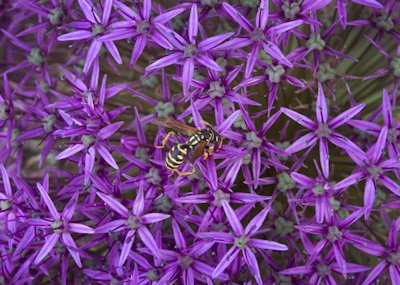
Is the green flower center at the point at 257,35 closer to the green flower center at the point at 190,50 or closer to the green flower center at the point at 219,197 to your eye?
the green flower center at the point at 190,50

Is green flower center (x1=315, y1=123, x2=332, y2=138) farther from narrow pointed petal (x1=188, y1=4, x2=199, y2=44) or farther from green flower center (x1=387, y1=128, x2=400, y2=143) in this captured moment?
narrow pointed petal (x1=188, y1=4, x2=199, y2=44)

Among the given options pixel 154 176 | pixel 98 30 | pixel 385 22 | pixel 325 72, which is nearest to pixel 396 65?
pixel 385 22

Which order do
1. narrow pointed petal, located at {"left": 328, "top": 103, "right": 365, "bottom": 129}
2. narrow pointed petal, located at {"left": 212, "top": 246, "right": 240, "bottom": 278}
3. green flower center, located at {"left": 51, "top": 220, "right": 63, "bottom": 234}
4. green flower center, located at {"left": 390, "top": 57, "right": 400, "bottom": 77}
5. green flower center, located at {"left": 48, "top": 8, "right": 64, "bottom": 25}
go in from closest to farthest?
narrow pointed petal, located at {"left": 212, "top": 246, "right": 240, "bottom": 278} < narrow pointed petal, located at {"left": 328, "top": 103, "right": 365, "bottom": 129} < green flower center, located at {"left": 51, "top": 220, "right": 63, "bottom": 234} < green flower center, located at {"left": 390, "top": 57, "right": 400, "bottom": 77} < green flower center, located at {"left": 48, "top": 8, "right": 64, "bottom": 25}

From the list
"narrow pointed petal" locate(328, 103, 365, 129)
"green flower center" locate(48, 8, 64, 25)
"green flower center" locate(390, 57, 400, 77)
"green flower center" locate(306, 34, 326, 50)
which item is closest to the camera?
"narrow pointed petal" locate(328, 103, 365, 129)

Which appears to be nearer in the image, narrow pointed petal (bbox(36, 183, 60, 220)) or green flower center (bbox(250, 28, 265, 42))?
green flower center (bbox(250, 28, 265, 42))

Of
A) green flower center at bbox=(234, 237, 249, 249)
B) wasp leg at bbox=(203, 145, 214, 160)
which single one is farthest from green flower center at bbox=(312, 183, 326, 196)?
wasp leg at bbox=(203, 145, 214, 160)

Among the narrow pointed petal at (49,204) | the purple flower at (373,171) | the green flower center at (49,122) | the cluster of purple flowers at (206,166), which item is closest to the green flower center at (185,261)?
the cluster of purple flowers at (206,166)

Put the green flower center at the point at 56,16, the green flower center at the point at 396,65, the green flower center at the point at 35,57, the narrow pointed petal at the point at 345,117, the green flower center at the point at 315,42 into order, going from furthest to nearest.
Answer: the green flower center at the point at 35,57
the green flower center at the point at 56,16
the green flower center at the point at 396,65
the green flower center at the point at 315,42
the narrow pointed petal at the point at 345,117
